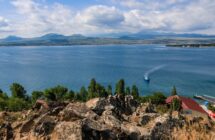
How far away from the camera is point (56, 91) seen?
4825cm

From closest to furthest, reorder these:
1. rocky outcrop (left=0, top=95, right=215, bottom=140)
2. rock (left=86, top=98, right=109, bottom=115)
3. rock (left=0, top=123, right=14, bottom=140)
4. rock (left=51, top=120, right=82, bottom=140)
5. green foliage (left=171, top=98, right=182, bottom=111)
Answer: rock (left=51, top=120, right=82, bottom=140)
rocky outcrop (left=0, top=95, right=215, bottom=140)
rock (left=0, top=123, right=14, bottom=140)
rock (left=86, top=98, right=109, bottom=115)
green foliage (left=171, top=98, right=182, bottom=111)

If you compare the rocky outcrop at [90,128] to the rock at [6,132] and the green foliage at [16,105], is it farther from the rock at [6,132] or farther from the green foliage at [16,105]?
the green foliage at [16,105]

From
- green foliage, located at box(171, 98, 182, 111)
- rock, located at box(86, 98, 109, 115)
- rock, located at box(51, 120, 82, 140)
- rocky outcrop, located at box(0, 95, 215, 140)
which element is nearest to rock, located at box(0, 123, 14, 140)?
rocky outcrop, located at box(0, 95, 215, 140)

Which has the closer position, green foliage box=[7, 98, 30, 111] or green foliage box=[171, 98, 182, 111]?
green foliage box=[7, 98, 30, 111]

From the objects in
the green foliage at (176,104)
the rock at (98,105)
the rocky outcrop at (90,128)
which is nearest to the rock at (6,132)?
the rocky outcrop at (90,128)

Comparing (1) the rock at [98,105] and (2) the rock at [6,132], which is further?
(1) the rock at [98,105]

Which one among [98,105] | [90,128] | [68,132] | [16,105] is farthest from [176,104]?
[68,132]

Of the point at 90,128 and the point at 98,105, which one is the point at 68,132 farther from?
the point at 98,105

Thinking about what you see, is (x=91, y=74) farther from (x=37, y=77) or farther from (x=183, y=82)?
(x=183, y=82)

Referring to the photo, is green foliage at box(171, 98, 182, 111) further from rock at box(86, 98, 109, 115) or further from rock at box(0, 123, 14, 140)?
rock at box(0, 123, 14, 140)

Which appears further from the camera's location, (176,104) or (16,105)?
(176,104)

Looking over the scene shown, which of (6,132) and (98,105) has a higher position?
(98,105)

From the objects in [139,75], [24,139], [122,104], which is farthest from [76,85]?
[24,139]

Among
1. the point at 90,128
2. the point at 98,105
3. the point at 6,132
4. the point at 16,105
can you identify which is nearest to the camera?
the point at 90,128
